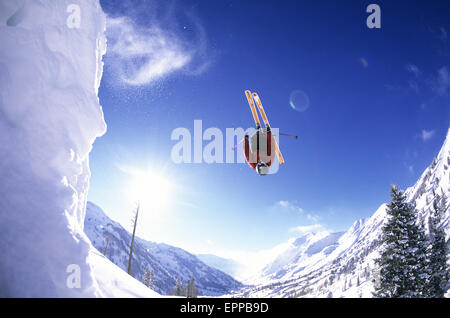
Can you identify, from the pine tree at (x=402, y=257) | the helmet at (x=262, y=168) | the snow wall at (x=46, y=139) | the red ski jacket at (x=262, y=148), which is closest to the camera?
the snow wall at (x=46, y=139)

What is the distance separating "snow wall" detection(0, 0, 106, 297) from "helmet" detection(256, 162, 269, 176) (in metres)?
8.00

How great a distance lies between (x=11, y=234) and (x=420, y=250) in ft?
65.3

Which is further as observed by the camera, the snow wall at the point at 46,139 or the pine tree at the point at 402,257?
the pine tree at the point at 402,257

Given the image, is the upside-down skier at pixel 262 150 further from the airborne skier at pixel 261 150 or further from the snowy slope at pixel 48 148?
the snowy slope at pixel 48 148

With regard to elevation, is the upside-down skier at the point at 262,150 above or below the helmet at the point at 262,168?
above

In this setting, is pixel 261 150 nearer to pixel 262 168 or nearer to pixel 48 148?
pixel 262 168

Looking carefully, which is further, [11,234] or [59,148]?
[59,148]

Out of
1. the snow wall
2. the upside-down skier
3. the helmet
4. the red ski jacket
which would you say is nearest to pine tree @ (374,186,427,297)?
the helmet

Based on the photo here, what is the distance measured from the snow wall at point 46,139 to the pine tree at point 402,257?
54.9 feet

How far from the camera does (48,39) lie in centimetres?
781

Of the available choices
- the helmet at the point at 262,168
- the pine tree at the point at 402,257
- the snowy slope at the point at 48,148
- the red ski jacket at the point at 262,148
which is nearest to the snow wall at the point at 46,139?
the snowy slope at the point at 48,148

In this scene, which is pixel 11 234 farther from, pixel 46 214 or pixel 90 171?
pixel 90 171

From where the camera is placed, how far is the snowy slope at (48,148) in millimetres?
5355
